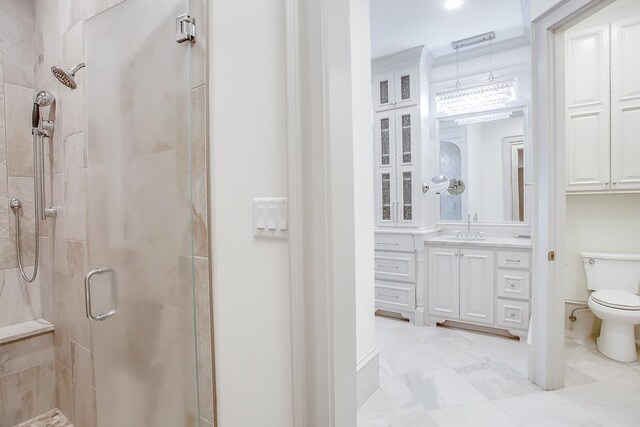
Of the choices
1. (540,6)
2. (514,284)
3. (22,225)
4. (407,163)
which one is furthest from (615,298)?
(22,225)

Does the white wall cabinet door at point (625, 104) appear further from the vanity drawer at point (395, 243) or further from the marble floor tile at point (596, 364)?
the vanity drawer at point (395, 243)

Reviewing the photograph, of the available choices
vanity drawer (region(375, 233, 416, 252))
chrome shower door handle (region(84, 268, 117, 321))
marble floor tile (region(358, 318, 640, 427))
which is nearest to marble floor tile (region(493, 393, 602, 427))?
marble floor tile (region(358, 318, 640, 427))

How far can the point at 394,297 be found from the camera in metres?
3.46

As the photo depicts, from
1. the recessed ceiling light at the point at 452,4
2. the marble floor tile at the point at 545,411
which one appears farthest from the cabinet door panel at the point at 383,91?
the marble floor tile at the point at 545,411

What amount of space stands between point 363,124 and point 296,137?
1233 millimetres

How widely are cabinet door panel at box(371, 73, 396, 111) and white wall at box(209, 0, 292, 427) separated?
282 centimetres

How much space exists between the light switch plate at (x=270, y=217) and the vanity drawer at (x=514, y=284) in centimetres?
272

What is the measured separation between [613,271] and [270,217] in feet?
10.2

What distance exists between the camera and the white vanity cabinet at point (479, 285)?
2889mm

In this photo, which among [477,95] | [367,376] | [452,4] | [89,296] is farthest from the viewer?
[477,95]

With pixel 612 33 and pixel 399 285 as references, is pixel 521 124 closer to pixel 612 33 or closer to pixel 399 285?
pixel 612 33

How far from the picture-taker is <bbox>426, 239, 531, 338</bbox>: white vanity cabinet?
9.48ft

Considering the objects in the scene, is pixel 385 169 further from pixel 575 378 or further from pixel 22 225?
pixel 22 225

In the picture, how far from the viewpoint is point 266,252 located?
3.24ft
